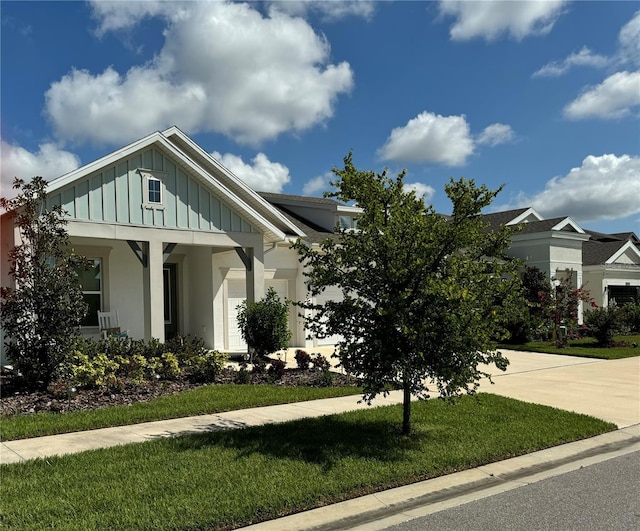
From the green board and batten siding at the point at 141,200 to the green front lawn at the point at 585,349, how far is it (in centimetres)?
1045

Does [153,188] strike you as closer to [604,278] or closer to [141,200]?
[141,200]

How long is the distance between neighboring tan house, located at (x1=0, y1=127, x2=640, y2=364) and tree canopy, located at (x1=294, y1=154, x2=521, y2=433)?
370cm

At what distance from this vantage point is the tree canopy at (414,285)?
6492 mm

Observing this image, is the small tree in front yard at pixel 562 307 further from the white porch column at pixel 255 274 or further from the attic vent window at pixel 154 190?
the attic vent window at pixel 154 190

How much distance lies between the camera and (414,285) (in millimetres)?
6695

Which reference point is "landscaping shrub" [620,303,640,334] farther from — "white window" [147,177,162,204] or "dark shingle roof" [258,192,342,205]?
"white window" [147,177,162,204]

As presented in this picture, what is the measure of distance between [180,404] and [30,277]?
10.7 feet

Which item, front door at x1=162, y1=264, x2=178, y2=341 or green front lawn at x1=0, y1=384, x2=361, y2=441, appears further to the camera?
front door at x1=162, y1=264, x2=178, y2=341

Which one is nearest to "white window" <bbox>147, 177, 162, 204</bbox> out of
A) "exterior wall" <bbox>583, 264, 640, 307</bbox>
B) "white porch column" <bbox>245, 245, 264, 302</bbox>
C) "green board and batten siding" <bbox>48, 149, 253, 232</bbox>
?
"green board and batten siding" <bbox>48, 149, 253, 232</bbox>

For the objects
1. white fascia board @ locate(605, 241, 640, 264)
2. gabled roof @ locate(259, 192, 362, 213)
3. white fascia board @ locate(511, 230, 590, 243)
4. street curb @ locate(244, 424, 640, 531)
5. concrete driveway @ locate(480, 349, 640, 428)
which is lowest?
concrete driveway @ locate(480, 349, 640, 428)

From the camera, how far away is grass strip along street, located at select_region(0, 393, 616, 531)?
463cm

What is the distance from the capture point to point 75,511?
459cm

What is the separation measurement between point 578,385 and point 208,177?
9504mm

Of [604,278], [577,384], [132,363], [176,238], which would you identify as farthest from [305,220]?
[604,278]
